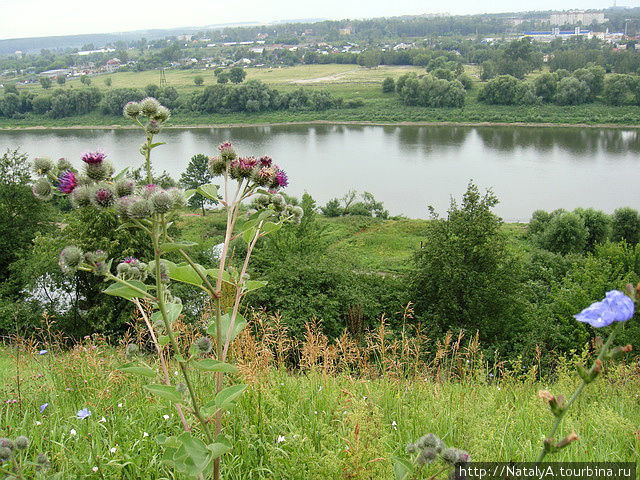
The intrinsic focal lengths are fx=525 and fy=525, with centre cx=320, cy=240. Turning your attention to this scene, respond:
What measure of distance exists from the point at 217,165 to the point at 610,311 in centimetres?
126

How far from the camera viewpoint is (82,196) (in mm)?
1386

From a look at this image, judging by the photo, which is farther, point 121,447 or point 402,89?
point 402,89

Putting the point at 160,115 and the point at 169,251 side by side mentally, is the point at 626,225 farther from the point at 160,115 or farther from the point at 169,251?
the point at 169,251

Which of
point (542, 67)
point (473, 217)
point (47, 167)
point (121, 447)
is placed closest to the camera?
point (47, 167)

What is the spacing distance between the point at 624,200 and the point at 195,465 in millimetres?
31883

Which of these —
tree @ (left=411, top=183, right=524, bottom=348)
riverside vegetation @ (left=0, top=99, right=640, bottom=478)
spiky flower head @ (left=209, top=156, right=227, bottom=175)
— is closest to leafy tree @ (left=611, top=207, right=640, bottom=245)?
tree @ (left=411, top=183, right=524, bottom=348)

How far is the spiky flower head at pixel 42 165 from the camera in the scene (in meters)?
1.60

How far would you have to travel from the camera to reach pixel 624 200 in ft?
93.0

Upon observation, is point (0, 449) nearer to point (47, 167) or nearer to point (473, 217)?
point (47, 167)

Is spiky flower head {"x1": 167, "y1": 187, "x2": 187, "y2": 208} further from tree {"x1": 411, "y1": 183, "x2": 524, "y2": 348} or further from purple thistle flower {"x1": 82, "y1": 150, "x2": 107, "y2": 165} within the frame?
tree {"x1": 411, "y1": 183, "x2": 524, "y2": 348}

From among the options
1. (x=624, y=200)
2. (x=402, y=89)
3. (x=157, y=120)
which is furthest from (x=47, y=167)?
(x=402, y=89)

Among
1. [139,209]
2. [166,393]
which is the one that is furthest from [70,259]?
[166,393]

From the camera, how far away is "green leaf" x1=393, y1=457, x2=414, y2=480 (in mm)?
1315

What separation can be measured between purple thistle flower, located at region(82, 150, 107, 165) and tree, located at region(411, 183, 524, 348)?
30.3ft
